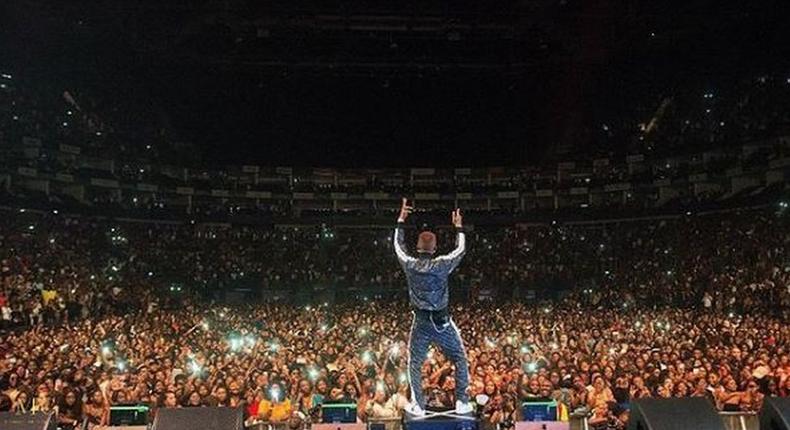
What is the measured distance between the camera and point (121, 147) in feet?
144

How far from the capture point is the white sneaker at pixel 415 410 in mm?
5711

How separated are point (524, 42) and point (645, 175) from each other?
16840mm

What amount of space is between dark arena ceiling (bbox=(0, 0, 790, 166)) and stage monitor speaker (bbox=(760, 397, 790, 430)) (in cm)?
2377

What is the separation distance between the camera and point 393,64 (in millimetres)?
34062

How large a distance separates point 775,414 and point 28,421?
4708mm

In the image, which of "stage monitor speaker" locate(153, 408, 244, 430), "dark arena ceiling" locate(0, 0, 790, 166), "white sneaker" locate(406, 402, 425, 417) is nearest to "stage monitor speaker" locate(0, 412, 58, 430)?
"stage monitor speaker" locate(153, 408, 244, 430)

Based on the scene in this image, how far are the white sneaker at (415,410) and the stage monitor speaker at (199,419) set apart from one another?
130 centimetres

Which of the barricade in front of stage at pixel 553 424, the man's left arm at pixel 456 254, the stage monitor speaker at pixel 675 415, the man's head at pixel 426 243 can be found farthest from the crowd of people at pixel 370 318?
the stage monitor speaker at pixel 675 415

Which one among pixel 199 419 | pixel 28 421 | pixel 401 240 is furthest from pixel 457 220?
pixel 28 421

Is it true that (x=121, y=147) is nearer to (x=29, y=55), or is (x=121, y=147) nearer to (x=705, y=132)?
(x=29, y=55)

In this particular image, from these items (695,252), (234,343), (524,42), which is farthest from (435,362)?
(695,252)

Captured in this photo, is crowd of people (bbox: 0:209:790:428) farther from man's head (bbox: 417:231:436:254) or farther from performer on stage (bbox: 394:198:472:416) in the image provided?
man's head (bbox: 417:231:436:254)

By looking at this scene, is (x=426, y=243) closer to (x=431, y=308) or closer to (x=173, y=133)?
(x=431, y=308)

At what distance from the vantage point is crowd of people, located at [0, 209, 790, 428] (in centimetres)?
1071
